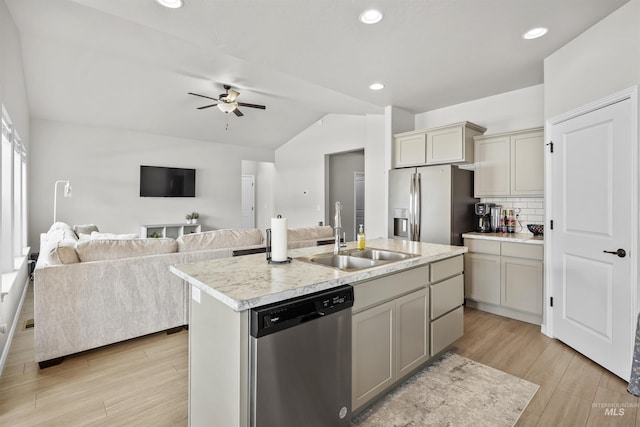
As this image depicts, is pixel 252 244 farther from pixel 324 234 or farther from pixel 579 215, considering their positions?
pixel 579 215

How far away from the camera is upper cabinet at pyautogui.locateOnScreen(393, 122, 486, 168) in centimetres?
385

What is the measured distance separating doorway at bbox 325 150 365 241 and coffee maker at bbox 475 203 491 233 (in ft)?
10.7

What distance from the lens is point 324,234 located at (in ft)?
13.1

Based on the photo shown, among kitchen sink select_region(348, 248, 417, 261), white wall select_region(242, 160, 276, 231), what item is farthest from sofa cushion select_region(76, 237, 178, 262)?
white wall select_region(242, 160, 276, 231)

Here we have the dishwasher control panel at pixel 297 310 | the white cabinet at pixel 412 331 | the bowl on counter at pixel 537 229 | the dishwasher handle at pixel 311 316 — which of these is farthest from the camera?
the bowl on counter at pixel 537 229

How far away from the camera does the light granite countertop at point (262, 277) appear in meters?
1.28

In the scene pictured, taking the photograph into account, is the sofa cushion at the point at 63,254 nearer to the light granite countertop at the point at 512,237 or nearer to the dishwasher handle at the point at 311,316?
the dishwasher handle at the point at 311,316

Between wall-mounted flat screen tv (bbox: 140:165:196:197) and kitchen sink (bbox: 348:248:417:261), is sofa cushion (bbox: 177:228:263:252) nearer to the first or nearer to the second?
kitchen sink (bbox: 348:248:417:261)

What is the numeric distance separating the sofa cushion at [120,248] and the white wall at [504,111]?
4062 mm

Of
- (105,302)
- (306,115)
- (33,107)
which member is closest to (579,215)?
(105,302)

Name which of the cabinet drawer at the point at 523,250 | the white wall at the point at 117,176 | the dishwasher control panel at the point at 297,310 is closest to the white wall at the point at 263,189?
the white wall at the point at 117,176

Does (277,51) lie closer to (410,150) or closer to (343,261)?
(343,261)

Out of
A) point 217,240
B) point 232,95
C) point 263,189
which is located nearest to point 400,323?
point 217,240

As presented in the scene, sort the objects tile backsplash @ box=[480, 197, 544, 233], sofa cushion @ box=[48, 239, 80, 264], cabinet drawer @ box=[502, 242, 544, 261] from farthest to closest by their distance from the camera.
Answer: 1. tile backsplash @ box=[480, 197, 544, 233]
2. cabinet drawer @ box=[502, 242, 544, 261]
3. sofa cushion @ box=[48, 239, 80, 264]
